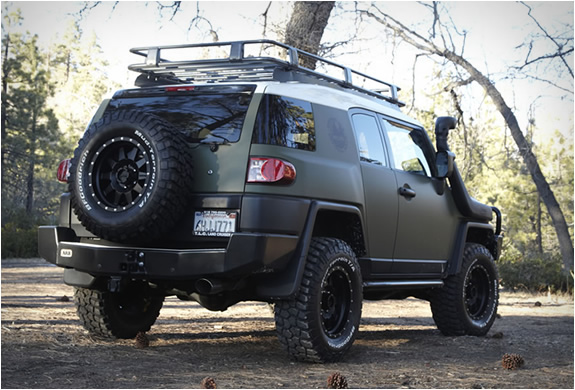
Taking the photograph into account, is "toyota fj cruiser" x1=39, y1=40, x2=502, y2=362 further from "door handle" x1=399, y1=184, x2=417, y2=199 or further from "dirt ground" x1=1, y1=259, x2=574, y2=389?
"dirt ground" x1=1, y1=259, x2=574, y2=389

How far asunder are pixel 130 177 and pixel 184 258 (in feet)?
2.32

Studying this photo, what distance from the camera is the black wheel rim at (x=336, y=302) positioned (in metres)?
6.04

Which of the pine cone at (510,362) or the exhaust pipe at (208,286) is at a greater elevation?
the exhaust pipe at (208,286)

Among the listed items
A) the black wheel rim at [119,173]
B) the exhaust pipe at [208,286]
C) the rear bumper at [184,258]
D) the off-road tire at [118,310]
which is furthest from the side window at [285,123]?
the off-road tire at [118,310]

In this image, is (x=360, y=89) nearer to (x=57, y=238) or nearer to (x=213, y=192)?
(x=213, y=192)

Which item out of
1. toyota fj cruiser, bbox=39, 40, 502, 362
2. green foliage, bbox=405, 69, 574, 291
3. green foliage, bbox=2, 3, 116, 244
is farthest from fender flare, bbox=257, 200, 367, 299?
green foliage, bbox=405, 69, 574, 291

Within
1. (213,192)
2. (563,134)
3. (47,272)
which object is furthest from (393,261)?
(563,134)

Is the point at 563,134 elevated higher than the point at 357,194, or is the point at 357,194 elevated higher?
the point at 563,134

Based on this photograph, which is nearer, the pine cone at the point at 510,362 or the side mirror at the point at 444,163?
the pine cone at the point at 510,362

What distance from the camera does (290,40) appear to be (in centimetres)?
1071

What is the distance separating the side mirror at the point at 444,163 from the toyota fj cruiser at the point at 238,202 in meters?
0.79

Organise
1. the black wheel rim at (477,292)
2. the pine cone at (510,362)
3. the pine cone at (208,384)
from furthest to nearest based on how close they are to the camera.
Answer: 1. the black wheel rim at (477,292)
2. the pine cone at (510,362)
3. the pine cone at (208,384)

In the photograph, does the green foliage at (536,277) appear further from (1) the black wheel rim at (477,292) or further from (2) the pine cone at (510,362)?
(2) the pine cone at (510,362)

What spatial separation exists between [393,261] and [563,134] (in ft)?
133
